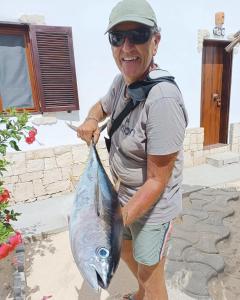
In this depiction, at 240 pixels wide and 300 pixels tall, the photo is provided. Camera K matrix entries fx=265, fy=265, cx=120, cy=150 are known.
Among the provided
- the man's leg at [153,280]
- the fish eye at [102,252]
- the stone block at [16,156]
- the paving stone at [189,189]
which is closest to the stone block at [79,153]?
the stone block at [16,156]

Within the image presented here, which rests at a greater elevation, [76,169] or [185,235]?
[76,169]

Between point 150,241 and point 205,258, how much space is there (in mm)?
1697

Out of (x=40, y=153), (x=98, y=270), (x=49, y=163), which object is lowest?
(x=49, y=163)

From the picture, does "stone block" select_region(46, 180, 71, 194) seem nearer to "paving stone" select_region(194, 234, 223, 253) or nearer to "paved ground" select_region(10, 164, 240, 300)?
"paved ground" select_region(10, 164, 240, 300)

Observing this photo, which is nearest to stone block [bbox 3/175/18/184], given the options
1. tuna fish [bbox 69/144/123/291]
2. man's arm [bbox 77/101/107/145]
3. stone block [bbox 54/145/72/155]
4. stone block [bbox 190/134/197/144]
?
stone block [bbox 54/145/72/155]

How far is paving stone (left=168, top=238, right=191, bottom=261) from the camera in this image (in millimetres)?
3020

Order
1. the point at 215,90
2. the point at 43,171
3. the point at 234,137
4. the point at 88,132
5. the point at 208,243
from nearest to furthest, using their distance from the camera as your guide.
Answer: the point at 88,132, the point at 208,243, the point at 43,171, the point at 215,90, the point at 234,137

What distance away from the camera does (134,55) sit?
141cm

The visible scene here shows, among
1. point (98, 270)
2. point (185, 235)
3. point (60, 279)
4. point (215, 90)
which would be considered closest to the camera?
point (98, 270)

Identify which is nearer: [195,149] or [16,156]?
Result: [16,156]

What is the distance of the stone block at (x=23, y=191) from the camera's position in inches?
173

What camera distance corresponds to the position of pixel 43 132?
14.4 ft

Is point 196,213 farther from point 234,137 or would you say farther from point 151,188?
point 234,137

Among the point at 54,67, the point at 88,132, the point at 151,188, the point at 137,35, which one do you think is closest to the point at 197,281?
the point at 151,188
